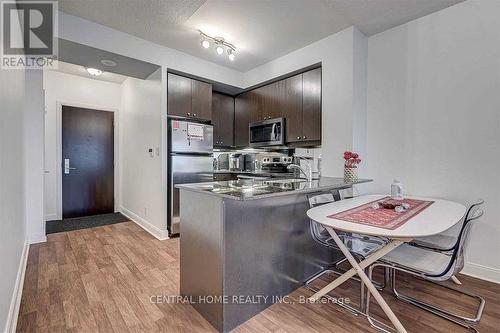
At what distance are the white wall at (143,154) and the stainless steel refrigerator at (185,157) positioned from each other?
14cm

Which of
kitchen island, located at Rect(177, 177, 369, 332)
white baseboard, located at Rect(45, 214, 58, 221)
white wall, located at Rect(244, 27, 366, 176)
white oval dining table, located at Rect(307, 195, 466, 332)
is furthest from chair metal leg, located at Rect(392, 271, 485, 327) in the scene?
white baseboard, located at Rect(45, 214, 58, 221)

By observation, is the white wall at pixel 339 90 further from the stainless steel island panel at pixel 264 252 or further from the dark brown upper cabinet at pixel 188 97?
the dark brown upper cabinet at pixel 188 97

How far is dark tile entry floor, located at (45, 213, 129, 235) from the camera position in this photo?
3881 millimetres

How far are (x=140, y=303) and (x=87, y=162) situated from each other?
12.6 ft

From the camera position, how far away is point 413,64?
108 inches

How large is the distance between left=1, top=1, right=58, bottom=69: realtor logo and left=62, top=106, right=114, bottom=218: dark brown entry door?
5.02ft

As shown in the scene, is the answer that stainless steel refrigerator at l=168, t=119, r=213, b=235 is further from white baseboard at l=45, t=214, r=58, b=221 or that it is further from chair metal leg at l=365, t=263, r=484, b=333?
chair metal leg at l=365, t=263, r=484, b=333

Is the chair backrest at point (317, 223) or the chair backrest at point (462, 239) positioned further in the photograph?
the chair backrest at point (317, 223)

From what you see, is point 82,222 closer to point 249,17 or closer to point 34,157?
point 34,157

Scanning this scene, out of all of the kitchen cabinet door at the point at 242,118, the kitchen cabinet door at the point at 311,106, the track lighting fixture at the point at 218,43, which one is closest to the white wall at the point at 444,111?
the kitchen cabinet door at the point at 311,106

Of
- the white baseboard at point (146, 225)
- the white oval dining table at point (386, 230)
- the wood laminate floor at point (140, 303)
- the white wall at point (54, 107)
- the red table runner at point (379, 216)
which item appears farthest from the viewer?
the white wall at point (54, 107)

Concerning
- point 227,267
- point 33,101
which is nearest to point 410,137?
point 227,267

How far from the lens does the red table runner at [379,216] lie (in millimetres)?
1537

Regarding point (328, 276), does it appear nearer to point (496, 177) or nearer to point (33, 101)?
point (496, 177)
